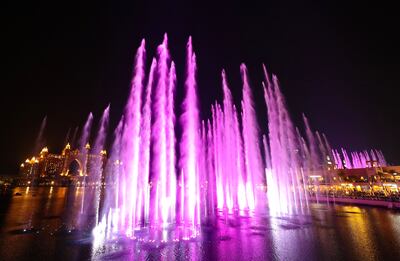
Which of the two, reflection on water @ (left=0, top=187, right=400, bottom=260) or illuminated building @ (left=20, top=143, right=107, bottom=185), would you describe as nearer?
reflection on water @ (left=0, top=187, right=400, bottom=260)

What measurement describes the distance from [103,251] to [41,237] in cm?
587

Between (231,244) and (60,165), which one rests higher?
(60,165)

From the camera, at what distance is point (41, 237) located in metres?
14.7

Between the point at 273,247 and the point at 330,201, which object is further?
the point at 330,201

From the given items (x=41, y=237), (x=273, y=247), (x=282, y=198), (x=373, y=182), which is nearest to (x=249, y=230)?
(x=273, y=247)

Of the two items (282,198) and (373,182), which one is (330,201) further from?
(373,182)

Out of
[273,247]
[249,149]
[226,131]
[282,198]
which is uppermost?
[226,131]

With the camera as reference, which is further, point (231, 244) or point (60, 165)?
point (60, 165)

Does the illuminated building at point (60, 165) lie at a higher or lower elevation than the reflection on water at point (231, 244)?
higher

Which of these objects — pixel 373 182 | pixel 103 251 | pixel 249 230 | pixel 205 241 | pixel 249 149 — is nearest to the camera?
pixel 103 251

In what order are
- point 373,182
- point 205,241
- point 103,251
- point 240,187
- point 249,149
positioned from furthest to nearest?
point 373,182, point 240,187, point 249,149, point 205,241, point 103,251

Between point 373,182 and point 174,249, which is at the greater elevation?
point 373,182

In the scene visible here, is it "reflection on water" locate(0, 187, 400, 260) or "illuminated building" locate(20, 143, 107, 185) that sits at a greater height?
"illuminated building" locate(20, 143, 107, 185)

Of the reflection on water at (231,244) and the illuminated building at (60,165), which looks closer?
the reflection on water at (231,244)
